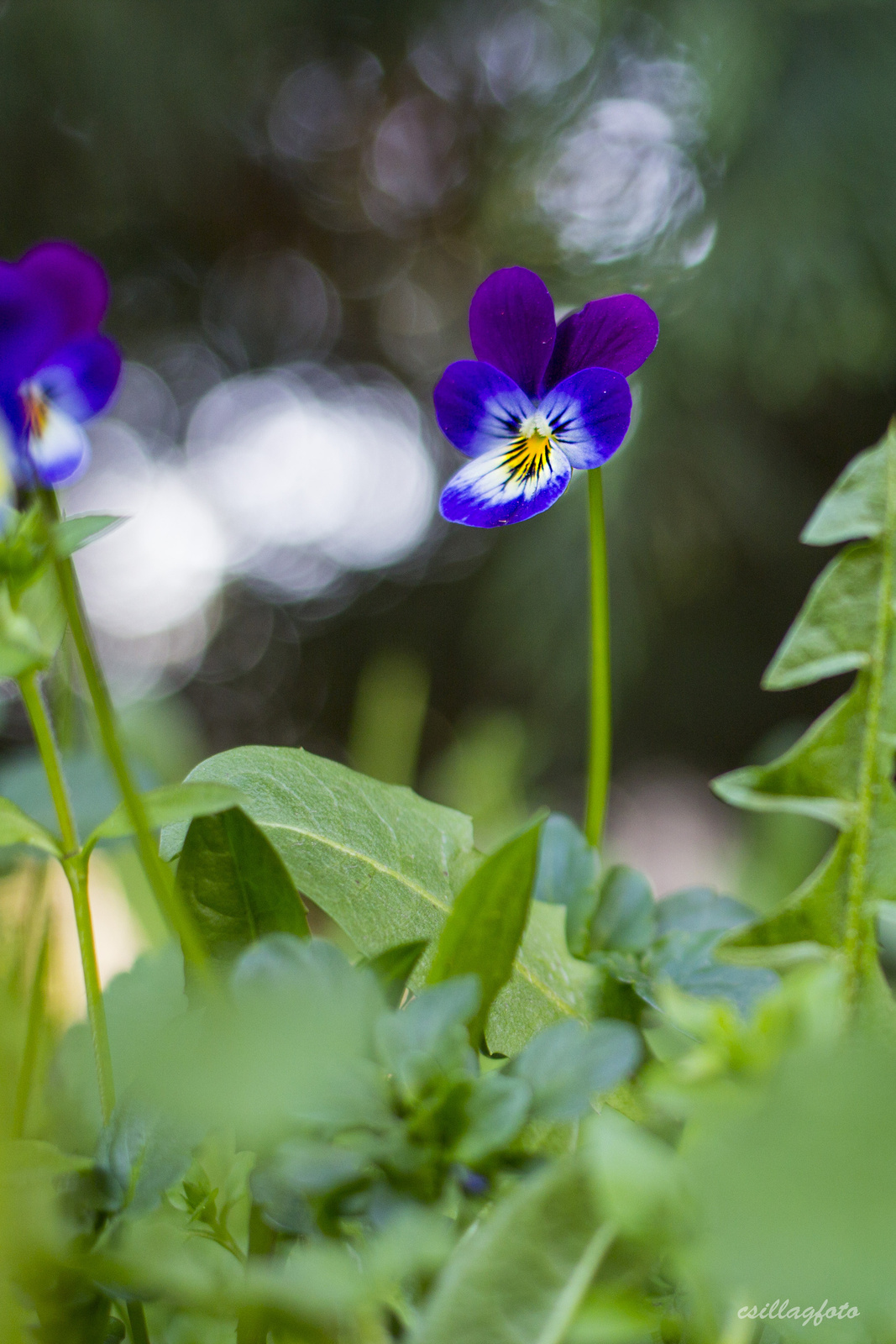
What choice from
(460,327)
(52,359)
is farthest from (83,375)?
(460,327)

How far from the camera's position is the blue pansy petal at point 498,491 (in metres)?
0.17

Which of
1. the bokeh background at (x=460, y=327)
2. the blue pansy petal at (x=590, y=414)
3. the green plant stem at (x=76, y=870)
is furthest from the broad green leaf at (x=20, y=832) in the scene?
the bokeh background at (x=460, y=327)

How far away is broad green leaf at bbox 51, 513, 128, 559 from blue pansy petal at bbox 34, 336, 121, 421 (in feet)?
0.10

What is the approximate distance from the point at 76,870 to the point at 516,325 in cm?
12

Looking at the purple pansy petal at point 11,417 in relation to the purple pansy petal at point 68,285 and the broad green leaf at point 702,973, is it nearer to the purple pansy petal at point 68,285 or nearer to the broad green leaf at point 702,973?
the purple pansy petal at point 68,285

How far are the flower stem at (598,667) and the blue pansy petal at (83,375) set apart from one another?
8 centimetres

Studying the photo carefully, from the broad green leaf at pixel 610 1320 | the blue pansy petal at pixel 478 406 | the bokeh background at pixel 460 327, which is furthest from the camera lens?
the bokeh background at pixel 460 327

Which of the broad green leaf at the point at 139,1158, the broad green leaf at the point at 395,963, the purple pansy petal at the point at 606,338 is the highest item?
the purple pansy petal at the point at 606,338

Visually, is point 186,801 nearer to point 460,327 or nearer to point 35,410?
point 35,410

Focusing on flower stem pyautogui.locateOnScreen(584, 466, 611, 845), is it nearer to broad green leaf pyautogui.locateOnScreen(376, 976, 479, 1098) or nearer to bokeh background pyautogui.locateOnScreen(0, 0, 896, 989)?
broad green leaf pyautogui.locateOnScreen(376, 976, 479, 1098)

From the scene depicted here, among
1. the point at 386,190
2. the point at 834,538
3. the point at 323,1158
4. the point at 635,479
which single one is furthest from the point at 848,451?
the point at 323,1158

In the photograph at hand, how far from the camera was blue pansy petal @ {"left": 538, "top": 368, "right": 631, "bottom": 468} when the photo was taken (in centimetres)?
16

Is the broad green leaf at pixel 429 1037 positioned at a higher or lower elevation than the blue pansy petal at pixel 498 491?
lower

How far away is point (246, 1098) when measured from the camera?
3.1 inches
